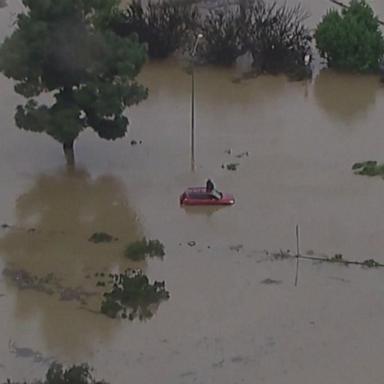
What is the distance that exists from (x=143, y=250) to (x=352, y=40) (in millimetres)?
8215

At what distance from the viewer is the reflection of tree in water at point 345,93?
2400 cm

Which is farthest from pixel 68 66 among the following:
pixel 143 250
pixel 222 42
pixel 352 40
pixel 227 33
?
pixel 352 40

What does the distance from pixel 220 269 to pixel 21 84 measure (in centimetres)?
454

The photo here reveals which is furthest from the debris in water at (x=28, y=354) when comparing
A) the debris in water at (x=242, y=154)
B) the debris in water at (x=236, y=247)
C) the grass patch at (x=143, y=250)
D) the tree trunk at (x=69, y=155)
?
the debris in water at (x=242, y=154)

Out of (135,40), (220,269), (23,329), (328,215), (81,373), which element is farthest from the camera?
(135,40)

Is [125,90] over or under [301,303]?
over

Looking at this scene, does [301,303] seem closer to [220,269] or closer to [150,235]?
[220,269]

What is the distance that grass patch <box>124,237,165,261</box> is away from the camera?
18.8 meters

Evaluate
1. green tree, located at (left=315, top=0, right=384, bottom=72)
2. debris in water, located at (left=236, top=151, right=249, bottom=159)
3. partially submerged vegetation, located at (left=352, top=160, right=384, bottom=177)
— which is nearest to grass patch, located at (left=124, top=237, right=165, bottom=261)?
debris in water, located at (left=236, top=151, right=249, bottom=159)

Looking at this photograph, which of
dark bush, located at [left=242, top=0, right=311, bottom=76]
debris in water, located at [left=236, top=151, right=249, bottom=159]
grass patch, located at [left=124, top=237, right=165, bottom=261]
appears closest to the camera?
grass patch, located at [left=124, top=237, right=165, bottom=261]

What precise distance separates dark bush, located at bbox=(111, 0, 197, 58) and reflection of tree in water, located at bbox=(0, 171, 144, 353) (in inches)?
223

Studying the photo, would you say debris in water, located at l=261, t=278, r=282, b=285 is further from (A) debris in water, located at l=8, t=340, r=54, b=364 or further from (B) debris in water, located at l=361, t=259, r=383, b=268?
(A) debris in water, located at l=8, t=340, r=54, b=364

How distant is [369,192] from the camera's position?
20.7 metres

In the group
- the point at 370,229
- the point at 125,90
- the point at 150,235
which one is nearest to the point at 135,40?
the point at 125,90
